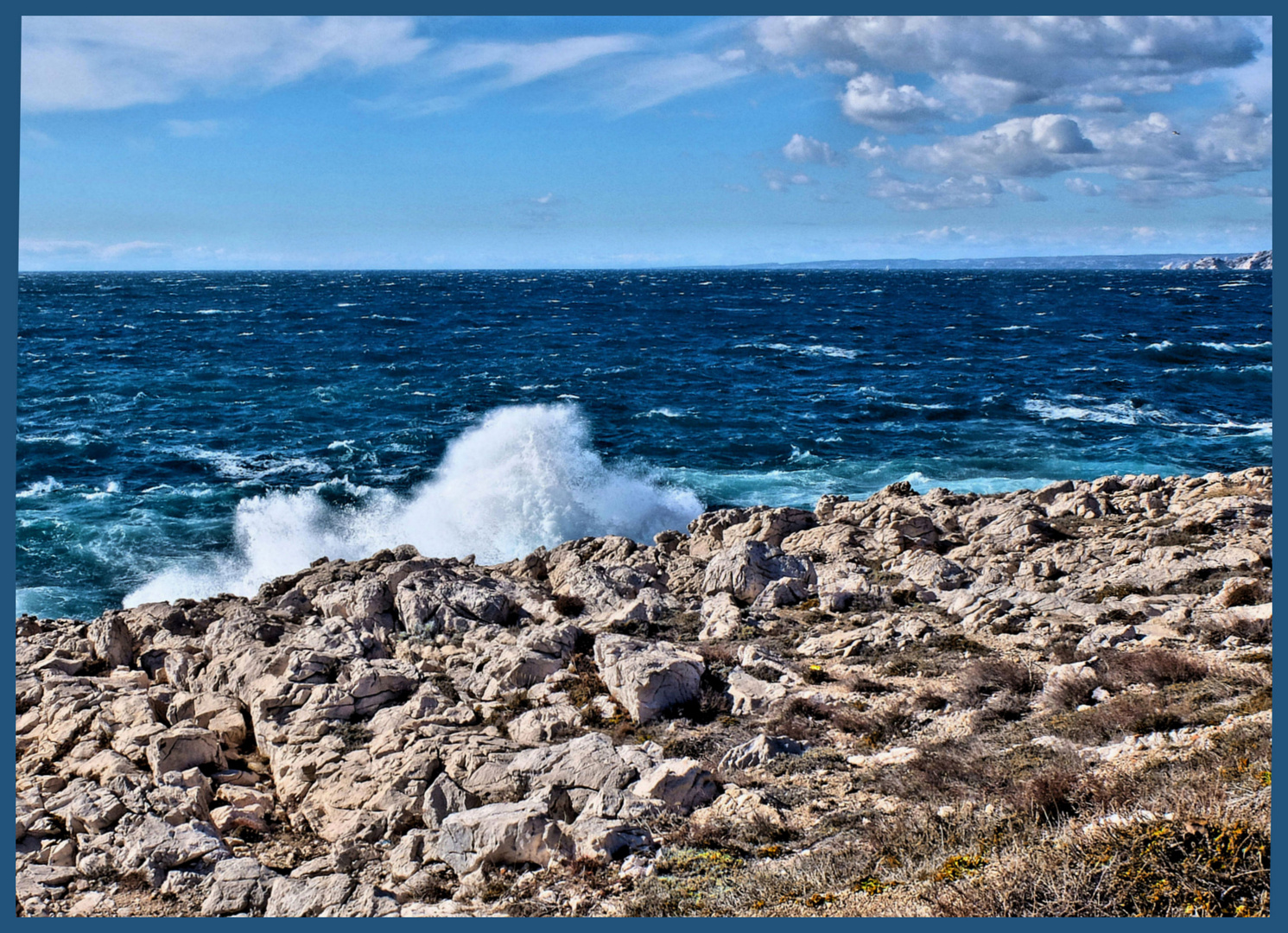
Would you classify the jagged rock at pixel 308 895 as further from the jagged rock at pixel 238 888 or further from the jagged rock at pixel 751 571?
the jagged rock at pixel 751 571

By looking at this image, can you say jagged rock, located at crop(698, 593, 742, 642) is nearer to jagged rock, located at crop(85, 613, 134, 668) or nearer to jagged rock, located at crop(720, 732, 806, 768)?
jagged rock, located at crop(720, 732, 806, 768)

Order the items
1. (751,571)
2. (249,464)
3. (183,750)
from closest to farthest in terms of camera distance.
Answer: (183,750) < (751,571) < (249,464)

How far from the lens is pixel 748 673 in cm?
1409

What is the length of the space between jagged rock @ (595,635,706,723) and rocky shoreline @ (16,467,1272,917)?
52 mm

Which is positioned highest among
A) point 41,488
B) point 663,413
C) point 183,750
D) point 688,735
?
point 663,413

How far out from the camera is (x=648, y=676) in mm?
13281

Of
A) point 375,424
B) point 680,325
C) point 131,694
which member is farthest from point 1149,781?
point 680,325

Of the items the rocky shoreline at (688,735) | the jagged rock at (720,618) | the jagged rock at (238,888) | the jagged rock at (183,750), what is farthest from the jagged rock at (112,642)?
the jagged rock at (720,618)

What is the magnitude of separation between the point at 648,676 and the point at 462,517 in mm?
20004

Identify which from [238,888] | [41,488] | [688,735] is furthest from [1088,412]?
[41,488]

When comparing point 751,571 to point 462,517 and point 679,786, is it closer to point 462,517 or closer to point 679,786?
point 679,786

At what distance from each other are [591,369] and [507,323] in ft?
109

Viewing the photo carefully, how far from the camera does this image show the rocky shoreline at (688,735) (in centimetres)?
827

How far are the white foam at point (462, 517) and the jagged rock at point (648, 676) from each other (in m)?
15.5
